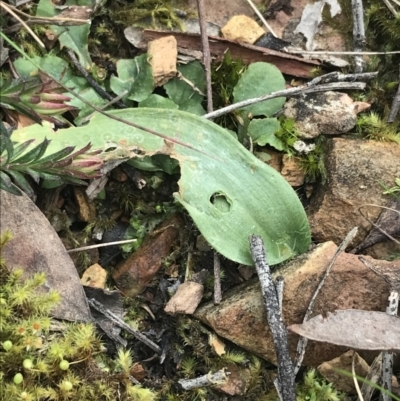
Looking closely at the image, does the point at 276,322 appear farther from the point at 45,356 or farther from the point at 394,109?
the point at 394,109

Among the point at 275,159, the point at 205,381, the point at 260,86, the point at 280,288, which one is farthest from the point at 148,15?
the point at 205,381

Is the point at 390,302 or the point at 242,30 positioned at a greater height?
the point at 242,30

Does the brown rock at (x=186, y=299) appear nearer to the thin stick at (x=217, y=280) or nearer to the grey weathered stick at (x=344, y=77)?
the thin stick at (x=217, y=280)

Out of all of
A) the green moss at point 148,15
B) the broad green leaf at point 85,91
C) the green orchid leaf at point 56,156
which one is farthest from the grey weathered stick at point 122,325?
the green moss at point 148,15

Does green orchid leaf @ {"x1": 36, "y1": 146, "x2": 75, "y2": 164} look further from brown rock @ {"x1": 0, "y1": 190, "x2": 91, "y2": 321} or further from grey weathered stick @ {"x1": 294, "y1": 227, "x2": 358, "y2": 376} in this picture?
grey weathered stick @ {"x1": 294, "y1": 227, "x2": 358, "y2": 376}

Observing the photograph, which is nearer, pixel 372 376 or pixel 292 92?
pixel 372 376

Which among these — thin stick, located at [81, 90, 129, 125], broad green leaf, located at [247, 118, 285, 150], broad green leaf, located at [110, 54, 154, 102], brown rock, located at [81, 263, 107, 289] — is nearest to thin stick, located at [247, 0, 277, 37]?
broad green leaf, located at [247, 118, 285, 150]

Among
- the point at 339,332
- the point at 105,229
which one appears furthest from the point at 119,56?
the point at 339,332
